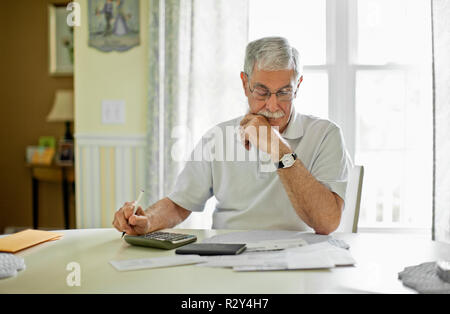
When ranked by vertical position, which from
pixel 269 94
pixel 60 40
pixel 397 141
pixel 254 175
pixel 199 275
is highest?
pixel 60 40

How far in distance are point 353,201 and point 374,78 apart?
1472 millimetres

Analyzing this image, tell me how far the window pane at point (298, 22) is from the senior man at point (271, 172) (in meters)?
1.30

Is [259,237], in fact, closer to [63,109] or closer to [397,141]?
[397,141]

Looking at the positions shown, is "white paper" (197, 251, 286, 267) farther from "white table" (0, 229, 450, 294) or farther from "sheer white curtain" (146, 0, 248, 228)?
"sheer white curtain" (146, 0, 248, 228)

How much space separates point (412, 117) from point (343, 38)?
2.13 ft

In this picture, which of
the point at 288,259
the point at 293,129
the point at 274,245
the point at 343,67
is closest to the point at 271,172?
the point at 293,129

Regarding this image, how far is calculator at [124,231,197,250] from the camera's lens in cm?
104

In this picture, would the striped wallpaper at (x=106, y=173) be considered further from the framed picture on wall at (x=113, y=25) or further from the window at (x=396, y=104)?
the window at (x=396, y=104)

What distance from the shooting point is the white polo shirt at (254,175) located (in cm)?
143

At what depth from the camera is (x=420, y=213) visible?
8.98ft

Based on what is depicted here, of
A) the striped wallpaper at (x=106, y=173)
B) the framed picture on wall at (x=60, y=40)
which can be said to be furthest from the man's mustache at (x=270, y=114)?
the framed picture on wall at (x=60, y=40)

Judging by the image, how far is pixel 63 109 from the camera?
330 cm
